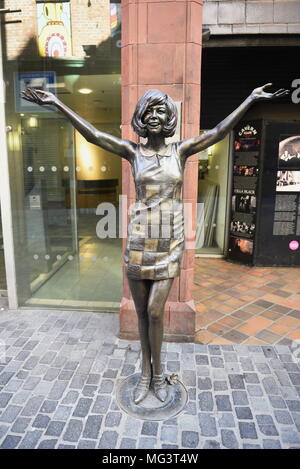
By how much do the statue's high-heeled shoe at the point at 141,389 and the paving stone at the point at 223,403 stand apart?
1.97 ft

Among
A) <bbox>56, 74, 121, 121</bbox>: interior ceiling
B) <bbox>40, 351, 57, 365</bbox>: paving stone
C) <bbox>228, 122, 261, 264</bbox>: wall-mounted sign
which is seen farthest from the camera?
<bbox>228, 122, 261, 264</bbox>: wall-mounted sign

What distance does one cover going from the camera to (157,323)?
8.89 feet

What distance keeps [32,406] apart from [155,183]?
6.78 ft

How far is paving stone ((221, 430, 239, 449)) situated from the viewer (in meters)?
2.46

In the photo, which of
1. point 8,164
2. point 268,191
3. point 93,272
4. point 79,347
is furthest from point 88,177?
point 268,191

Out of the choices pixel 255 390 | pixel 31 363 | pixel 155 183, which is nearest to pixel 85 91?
pixel 155 183

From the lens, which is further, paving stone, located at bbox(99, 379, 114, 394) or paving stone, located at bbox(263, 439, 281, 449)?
Result: paving stone, located at bbox(99, 379, 114, 394)

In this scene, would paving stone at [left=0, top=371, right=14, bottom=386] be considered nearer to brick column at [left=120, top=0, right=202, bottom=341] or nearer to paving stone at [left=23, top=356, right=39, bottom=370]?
paving stone at [left=23, top=356, right=39, bottom=370]

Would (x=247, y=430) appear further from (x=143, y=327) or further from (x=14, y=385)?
(x=14, y=385)

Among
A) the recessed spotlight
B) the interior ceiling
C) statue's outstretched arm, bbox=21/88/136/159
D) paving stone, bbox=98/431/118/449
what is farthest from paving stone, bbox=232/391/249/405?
the recessed spotlight

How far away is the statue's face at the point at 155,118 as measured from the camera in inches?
94.1

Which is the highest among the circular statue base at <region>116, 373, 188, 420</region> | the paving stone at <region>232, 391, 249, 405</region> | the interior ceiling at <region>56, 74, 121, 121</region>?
the interior ceiling at <region>56, 74, 121, 121</region>

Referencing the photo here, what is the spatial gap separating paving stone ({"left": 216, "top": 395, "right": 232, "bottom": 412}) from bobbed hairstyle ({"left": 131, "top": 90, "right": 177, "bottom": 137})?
2199 millimetres
